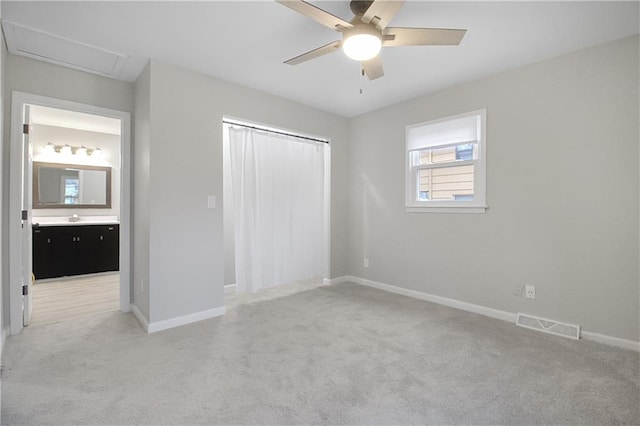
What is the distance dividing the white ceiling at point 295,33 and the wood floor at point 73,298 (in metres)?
2.51

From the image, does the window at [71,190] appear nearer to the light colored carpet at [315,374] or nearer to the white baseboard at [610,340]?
the light colored carpet at [315,374]

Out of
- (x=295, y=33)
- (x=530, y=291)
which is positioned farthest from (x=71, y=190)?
(x=530, y=291)

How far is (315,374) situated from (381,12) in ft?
7.41

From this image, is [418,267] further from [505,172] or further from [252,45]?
[252,45]

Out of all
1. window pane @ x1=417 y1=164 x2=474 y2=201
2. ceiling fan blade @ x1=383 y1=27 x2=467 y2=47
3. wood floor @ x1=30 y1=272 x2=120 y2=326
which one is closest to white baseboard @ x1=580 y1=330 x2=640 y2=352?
window pane @ x1=417 y1=164 x2=474 y2=201

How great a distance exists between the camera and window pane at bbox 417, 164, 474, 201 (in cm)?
339

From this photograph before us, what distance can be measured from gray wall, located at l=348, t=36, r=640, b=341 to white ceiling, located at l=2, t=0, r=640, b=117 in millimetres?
262

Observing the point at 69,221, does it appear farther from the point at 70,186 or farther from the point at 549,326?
the point at 549,326

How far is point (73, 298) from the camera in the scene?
3.76 meters

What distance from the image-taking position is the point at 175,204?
289 cm

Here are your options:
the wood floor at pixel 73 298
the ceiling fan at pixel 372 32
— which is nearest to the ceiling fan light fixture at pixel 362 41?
the ceiling fan at pixel 372 32

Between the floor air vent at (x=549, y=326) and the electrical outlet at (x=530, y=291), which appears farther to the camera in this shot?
the electrical outlet at (x=530, y=291)

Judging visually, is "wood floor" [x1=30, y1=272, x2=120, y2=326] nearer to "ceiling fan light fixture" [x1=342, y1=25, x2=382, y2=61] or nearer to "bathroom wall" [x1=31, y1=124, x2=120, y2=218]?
"bathroom wall" [x1=31, y1=124, x2=120, y2=218]

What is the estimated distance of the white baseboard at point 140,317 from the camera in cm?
279
